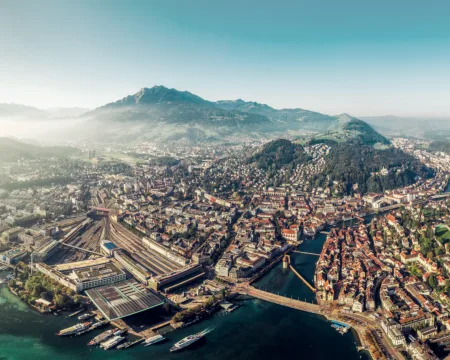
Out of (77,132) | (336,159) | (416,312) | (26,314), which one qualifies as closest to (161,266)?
(26,314)

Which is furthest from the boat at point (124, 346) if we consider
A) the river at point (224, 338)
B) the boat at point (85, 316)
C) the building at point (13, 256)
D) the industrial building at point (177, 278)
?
the building at point (13, 256)

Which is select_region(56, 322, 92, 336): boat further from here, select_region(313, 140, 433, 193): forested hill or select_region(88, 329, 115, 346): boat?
select_region(313, 140, 433, 193): forested hill

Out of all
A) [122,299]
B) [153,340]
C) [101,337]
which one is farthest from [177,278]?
[101,337]

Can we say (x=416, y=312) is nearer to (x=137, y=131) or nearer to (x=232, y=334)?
(x=232, y=334)

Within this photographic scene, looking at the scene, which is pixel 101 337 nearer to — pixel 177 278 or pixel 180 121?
pixel 177 278

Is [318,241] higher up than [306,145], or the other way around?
[306,145]

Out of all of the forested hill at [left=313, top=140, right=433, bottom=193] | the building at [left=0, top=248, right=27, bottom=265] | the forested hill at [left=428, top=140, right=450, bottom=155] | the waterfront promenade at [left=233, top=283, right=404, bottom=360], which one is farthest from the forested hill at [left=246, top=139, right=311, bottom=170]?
the building at [left=0, top=248, right=27, bottom=265]
